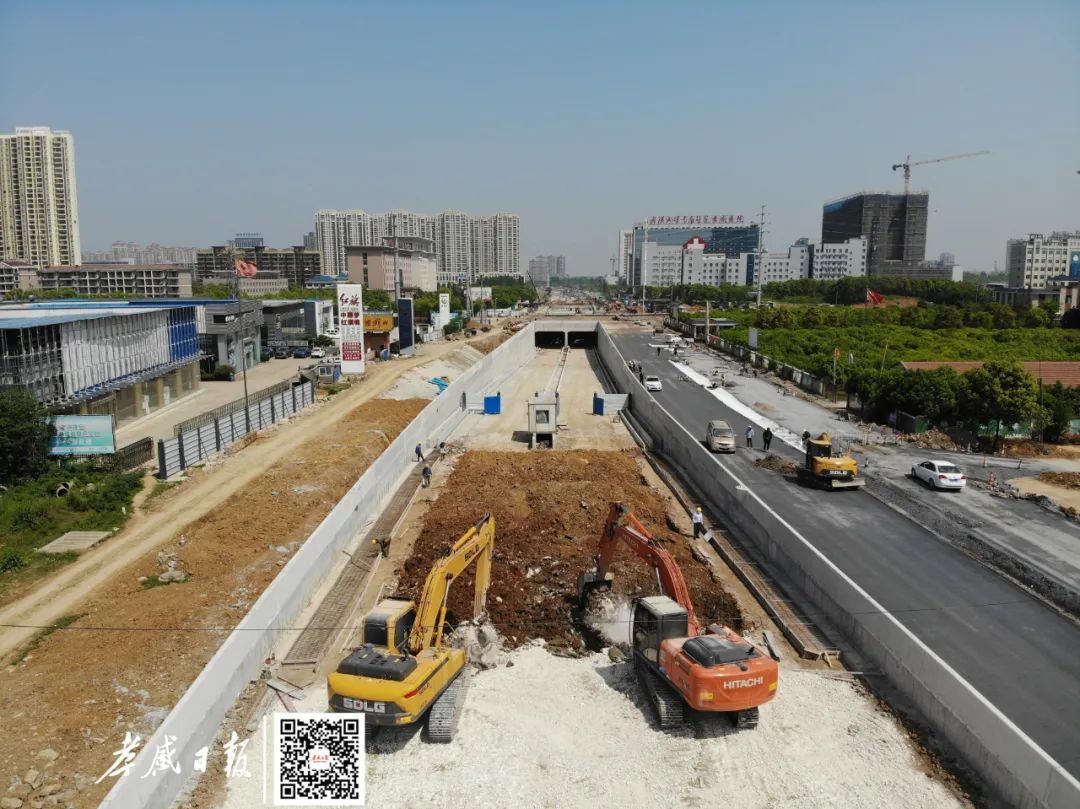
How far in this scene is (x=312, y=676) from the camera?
16.0 meters

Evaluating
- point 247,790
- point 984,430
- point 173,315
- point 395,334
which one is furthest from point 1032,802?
point 395,334

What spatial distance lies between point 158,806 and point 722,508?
19.7 metres

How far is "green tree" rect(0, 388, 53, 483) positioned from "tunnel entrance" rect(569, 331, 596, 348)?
75202 millimetres

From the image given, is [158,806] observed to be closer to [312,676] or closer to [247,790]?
[247,790]

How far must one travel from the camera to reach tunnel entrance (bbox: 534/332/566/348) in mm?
101312

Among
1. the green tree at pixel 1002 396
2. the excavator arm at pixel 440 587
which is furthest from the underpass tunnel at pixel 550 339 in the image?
the excavator arm at pixel 440 587

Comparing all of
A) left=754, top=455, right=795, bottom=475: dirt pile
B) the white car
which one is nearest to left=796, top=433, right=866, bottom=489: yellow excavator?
the white car

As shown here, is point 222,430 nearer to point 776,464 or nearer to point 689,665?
point 776,464

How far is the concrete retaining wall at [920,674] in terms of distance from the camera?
11250 mm

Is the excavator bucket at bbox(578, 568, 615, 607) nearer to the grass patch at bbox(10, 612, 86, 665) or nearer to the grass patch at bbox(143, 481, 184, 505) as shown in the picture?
the grass patch at bbox(10, 612, 86, 665)

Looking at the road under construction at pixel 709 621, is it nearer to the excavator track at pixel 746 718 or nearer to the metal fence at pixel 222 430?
the excavator track at pixel 746 718

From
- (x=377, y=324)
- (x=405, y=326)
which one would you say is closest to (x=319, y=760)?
(x=377, y=324)

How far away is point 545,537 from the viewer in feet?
77.1

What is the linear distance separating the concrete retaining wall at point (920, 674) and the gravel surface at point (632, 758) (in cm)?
75
